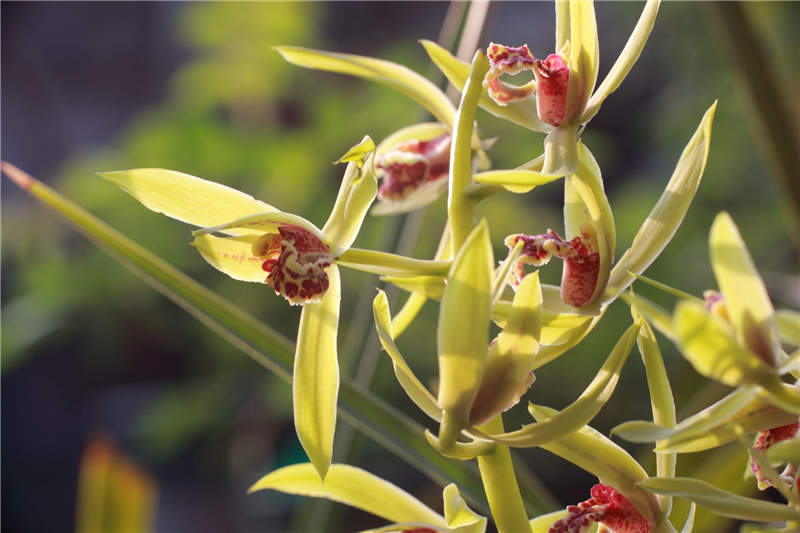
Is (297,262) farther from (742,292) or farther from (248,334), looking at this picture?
(742,292)

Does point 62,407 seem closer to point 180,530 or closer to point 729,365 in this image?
point 180,530

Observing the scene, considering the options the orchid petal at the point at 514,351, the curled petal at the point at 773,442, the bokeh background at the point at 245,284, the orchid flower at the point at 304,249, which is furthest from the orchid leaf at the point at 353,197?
the bokeh background at the point at 245,284

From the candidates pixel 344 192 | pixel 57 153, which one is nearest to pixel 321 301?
pixel 344 192

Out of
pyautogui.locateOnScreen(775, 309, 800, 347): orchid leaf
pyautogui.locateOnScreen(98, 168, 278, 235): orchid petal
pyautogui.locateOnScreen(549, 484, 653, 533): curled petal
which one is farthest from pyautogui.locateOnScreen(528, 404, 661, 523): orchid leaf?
pyautogui.locateOnScreen(98, 168, 278, 235): orchid petal

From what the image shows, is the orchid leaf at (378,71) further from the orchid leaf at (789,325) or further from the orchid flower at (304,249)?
the orchid leaf at (789,325)

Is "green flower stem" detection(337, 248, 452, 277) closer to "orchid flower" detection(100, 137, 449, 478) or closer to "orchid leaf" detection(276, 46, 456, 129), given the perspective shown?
"orchid flower" detection(100, 137, 449, 478)

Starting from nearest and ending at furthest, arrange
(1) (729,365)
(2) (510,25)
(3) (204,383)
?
(1) (729,365) → (3) (204,383) → (2) (510,25)

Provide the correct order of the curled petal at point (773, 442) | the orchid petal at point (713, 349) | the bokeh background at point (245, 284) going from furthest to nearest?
the bokeh background at point (245, 284)
the curled petal at point (773, 442)
the orchid petal at point (713, 349)
